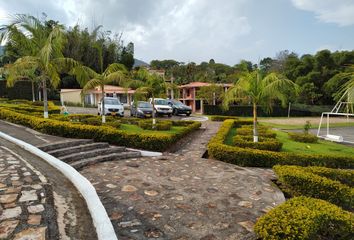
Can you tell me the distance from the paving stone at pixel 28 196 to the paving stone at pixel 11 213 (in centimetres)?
32

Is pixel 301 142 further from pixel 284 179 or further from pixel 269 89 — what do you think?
pixel 284 179

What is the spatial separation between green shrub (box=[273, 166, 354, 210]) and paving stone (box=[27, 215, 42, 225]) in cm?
497

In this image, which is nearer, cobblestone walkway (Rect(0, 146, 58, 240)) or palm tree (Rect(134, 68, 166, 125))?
cobblestone walkway (Rect(0, 146, 58, 240))

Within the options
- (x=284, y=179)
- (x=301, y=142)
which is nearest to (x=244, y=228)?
(x=284, y=179)

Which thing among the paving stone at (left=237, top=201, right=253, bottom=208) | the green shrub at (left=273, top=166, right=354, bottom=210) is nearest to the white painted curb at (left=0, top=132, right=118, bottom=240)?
the paving stone at (left=237, top=201, right=253, bottom=208)

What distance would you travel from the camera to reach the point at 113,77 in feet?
45.1

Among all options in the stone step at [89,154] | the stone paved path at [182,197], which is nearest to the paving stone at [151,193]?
the stone paved path at [182,197]

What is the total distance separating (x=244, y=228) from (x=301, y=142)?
32.5ft

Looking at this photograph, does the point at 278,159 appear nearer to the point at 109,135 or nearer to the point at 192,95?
the point at 109,135

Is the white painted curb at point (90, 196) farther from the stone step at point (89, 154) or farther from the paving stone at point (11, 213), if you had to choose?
the paving stone at point (11, 213)

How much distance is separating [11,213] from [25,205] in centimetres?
28

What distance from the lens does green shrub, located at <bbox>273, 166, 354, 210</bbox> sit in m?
6.00

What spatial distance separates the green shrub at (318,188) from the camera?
6.00 metres

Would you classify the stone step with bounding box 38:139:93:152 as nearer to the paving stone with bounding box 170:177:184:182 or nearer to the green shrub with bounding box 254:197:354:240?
the paving stone with bounding box 170:177:184:182
